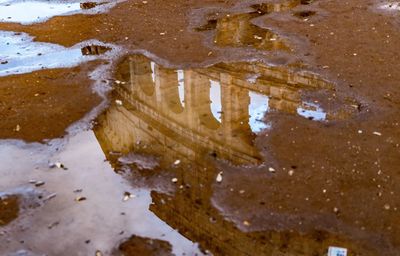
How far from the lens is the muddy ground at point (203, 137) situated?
218 inches

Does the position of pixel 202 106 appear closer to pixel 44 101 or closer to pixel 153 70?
pixel 153 70

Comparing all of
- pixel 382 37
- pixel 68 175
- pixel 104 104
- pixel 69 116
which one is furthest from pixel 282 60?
pixel 68 175

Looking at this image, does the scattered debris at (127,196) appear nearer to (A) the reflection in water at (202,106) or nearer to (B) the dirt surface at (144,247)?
(B) the dirt surface at (144,247)

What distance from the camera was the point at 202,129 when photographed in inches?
299

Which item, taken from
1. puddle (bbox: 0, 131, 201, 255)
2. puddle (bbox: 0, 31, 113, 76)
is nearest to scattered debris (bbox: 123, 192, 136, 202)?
puddle (bbox: 0, 131, 201, 255)

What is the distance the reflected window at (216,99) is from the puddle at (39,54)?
2.78 metres

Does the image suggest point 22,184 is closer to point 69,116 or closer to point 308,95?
point 69,116

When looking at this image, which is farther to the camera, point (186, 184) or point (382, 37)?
point (382, 37)

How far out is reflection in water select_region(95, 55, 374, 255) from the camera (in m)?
5.43

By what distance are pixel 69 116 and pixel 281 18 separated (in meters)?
6.27

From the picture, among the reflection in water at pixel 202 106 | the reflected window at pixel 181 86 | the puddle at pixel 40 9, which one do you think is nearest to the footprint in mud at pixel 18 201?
the reflection in water at pixel 202 106

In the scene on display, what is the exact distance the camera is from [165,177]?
6.41 m

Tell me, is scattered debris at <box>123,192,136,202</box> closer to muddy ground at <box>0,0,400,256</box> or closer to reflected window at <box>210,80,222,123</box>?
muddy ground at <box>0,0,400,256</box>

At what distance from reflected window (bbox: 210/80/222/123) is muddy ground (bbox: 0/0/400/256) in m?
0.04
